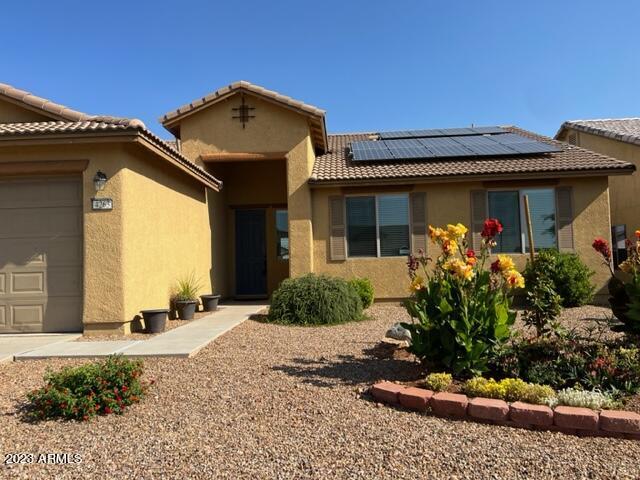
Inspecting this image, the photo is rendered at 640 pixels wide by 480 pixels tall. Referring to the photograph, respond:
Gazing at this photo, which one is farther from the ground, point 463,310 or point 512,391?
point 463,310

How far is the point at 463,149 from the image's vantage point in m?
13.0

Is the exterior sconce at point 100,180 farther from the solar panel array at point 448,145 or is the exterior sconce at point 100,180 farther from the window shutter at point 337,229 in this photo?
the solar panel array at point 448,145

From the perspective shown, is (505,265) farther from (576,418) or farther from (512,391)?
(576,418)

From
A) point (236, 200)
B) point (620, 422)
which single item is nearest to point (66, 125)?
point (236, 200)

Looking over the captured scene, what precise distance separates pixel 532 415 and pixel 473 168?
887 cm

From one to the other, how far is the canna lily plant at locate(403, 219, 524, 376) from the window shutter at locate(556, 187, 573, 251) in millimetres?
7811

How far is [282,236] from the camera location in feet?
44.9

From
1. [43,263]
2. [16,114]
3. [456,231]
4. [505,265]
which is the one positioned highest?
[16,114]


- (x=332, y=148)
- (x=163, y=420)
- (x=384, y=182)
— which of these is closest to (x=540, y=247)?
(x=384, y=182)

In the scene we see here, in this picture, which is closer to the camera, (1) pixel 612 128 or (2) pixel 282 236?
(2) pixel 282 236

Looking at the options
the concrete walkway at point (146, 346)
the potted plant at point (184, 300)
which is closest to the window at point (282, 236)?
A: the potted plant at point (184, 300)

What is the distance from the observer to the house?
7.49 m

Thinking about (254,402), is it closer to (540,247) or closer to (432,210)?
(432,210)

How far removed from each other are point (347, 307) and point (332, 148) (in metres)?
7.95
